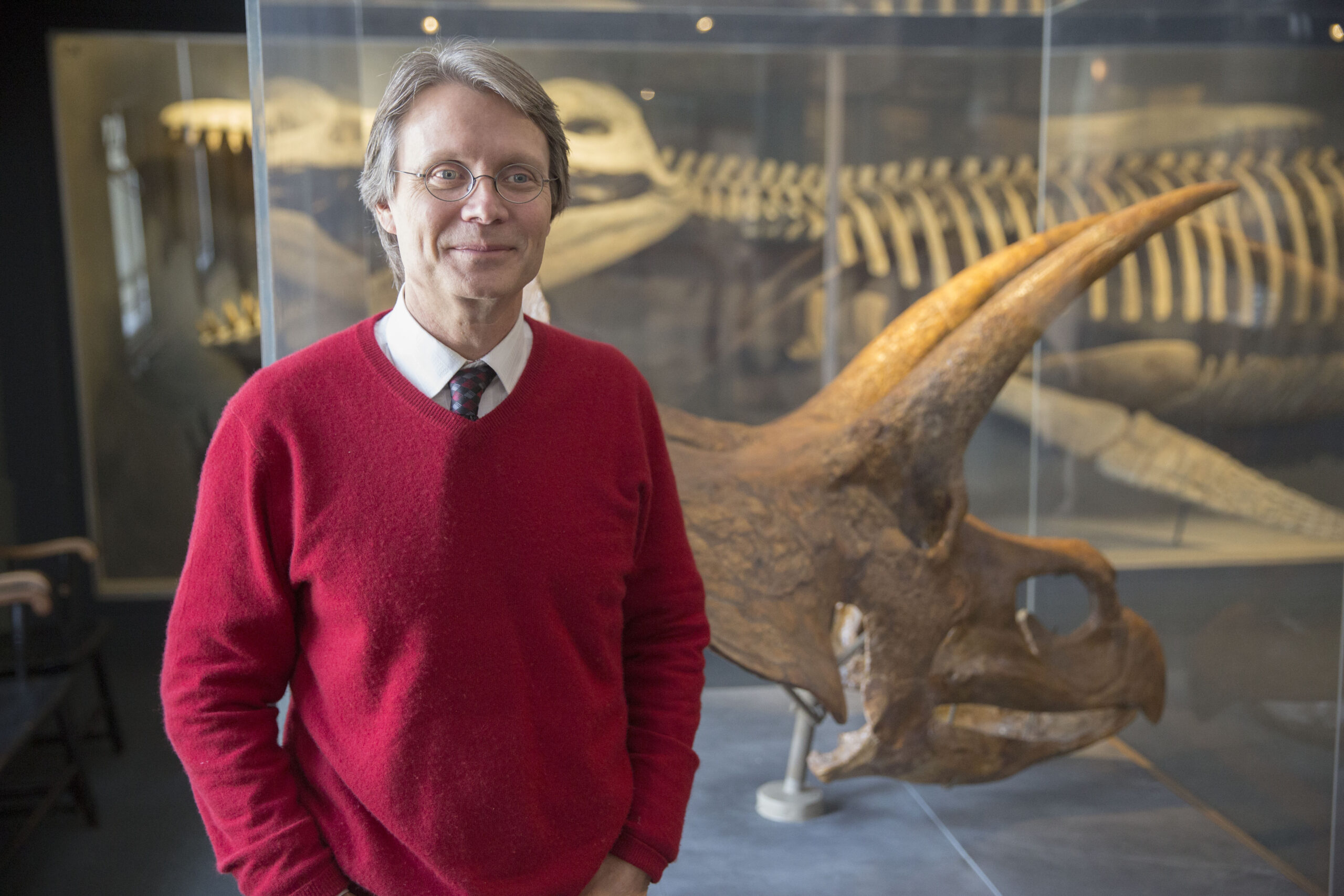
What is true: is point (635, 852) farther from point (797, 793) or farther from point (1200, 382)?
point (1200, 382)

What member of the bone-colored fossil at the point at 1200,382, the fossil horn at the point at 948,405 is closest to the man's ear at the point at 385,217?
the fossil horn at the point at 948,405

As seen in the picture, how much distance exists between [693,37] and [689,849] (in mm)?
2537

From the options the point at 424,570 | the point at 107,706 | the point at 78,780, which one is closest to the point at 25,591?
the point at 78,780

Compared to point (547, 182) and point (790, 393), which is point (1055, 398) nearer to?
point (790, 393)

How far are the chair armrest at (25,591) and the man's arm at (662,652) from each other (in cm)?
256

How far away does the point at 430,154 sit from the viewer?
130cm

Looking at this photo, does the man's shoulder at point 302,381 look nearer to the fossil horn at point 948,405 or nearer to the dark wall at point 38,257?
the fossil horn at point 948,405

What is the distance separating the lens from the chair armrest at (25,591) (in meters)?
3.30

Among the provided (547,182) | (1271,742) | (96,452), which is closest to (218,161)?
(96,452)

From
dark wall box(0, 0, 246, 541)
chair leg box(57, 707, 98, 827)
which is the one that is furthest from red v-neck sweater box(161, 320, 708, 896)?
dark wall box(0, 0, 246, 541)

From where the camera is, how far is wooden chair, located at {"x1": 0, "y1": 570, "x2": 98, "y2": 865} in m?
3.26

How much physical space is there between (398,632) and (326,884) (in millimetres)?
332

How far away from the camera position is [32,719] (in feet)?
10.9

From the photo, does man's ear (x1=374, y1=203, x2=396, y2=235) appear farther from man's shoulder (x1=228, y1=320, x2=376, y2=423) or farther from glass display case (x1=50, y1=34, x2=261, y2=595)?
glass display case (x1=50, y1=34, x2=261, y2=595)
